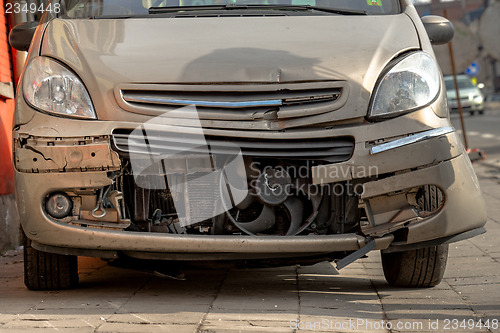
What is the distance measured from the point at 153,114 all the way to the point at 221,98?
335 mm

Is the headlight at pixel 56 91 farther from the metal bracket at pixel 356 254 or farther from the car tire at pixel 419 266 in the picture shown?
the car tire at pixel 419 266

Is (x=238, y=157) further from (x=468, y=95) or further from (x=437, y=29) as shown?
(x=468, y=95)

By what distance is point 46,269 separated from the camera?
4.93 metres

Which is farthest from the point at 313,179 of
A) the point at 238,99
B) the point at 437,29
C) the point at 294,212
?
the point at 437,29

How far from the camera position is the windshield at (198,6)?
5141 millimetres

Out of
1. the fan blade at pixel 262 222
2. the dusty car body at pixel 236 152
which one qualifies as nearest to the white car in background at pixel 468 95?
the dusty car body at pixel 236 152

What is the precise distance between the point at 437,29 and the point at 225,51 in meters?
1.52

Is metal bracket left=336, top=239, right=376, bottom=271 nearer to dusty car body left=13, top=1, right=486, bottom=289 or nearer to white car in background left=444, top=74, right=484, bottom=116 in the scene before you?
dusty car body left=13, top=1, right=486, bottom=289

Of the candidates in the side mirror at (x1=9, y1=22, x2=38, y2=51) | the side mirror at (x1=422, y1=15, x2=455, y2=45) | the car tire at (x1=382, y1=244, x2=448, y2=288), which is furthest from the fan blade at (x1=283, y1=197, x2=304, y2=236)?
the side mirror at (x1=9, y1=22, x2=38, y2=51)

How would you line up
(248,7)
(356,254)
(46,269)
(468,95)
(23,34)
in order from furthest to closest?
(468,95), (23,34), (248,7), (46,269), (356,254)

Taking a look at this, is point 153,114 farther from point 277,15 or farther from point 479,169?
point 479,169

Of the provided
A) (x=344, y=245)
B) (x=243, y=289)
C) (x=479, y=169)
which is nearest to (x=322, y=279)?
(x=243, y=289)

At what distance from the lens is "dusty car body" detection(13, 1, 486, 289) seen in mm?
4344

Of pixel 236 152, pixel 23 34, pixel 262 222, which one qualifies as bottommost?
pixel 262 222
